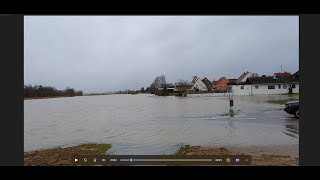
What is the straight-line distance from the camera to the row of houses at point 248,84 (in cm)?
261

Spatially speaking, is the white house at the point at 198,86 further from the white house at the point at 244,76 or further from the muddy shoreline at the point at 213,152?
the muddy shoreline at the point at 213,152

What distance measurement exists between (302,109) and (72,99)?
1744 mm

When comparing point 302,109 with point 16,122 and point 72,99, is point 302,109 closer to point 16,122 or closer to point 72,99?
point 72,99

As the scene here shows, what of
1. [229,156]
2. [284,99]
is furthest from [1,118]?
[284,99]

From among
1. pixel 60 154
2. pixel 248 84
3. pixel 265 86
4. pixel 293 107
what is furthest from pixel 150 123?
pixel 293 107

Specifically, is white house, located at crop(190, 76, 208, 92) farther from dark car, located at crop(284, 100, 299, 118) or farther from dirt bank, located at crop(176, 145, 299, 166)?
dark car, located at crop(284, 100, 299, 118)

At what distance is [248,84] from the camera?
2725 mm

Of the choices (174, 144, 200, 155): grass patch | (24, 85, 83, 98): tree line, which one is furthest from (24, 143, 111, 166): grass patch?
(174, 144, 200, 155): grass patch

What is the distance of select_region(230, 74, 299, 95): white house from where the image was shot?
2596mm

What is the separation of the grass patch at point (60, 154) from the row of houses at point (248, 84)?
26.5 inches

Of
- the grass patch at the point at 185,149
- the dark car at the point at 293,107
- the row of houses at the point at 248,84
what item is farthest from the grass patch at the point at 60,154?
the dark car at the point at 293,107

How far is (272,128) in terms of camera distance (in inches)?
104

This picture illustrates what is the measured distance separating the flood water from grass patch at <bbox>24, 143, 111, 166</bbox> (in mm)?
43
